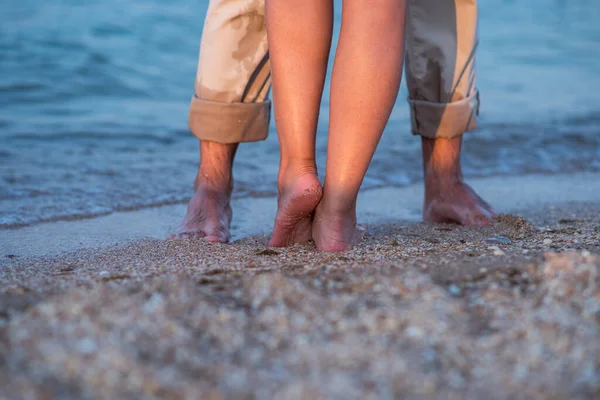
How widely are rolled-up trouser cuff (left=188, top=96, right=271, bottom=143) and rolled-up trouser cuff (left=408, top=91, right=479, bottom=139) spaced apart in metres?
0.53

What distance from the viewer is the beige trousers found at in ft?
7.79

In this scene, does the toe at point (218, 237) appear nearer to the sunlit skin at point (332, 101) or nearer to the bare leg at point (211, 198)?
the bare leg at point (211, 198)

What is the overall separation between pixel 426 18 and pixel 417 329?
157 cm

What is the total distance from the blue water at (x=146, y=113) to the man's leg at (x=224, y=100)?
2.30 feet

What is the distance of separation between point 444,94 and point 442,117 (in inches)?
3.1

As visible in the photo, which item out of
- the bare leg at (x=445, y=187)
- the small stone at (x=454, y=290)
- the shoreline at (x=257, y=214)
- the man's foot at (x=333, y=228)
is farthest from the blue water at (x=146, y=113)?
the small stone at (x=454, y=290)

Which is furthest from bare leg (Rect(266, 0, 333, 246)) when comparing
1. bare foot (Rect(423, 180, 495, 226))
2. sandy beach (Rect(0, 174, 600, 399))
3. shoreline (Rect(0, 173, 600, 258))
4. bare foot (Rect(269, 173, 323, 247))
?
bare foot (Rect(423, 180, 495, 226))

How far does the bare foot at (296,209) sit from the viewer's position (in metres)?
1.78

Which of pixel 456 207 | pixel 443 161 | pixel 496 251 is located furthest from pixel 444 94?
pixel 496 251

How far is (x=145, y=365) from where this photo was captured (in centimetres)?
96

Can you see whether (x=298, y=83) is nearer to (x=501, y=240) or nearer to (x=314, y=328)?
(x=501, y=240)

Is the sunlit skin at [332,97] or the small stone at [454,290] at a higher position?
the sunlit skin at [332,97]

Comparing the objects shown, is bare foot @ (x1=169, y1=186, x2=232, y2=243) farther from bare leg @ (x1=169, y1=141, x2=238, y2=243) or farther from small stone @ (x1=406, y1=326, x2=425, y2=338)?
small stone @ (x1=406, y1=326, x2=425, y2=338)

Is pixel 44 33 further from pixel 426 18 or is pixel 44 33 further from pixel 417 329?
pixel 417 329
